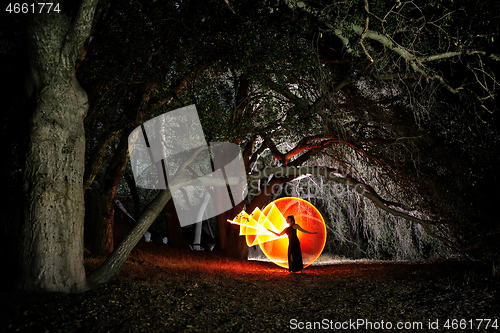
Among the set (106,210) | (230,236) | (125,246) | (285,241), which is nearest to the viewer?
(125,246)

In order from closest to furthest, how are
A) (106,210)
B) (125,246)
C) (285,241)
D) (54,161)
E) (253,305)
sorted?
(54,161), (253,305), (125,246), (106,210), (285,241)

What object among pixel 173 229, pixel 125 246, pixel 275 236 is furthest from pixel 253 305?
pixel 173 229

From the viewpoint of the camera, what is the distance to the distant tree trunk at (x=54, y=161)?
518 centimetres

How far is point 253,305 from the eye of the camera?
244 inches

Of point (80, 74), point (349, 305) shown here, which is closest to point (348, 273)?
point (349, 305)

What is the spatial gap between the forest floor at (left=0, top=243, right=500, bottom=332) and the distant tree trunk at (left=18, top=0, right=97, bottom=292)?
0.44 metres

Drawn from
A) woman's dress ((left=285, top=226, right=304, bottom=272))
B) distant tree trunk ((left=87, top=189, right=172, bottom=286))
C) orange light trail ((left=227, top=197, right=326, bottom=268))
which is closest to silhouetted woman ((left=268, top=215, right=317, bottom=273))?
woman's dress ((left=285, top=226, right=304, bottom=272))

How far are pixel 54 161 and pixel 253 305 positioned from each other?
4.11m

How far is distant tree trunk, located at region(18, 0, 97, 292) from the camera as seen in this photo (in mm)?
5176

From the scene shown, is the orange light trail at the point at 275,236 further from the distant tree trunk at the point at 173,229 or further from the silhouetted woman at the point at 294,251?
the distant tree trunk at the point at 173,229

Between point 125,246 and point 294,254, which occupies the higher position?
point 125,246

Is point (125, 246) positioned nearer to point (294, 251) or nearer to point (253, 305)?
point (253, 305)

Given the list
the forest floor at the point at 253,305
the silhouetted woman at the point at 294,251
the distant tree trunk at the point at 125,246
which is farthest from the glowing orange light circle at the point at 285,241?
the distant tree trunk at the point at 125,246

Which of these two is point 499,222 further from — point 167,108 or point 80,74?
point 80,74
